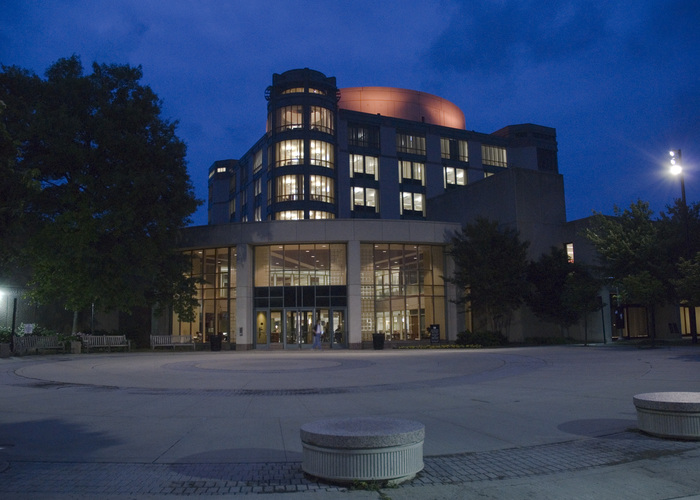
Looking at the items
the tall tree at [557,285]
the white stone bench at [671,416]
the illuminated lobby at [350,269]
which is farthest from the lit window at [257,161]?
the white stone bench at [671,416]

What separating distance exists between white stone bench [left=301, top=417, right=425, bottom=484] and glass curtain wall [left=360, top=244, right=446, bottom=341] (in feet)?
100

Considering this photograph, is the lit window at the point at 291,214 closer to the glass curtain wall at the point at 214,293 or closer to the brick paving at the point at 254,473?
the glass curtain wall at the point at 214,293

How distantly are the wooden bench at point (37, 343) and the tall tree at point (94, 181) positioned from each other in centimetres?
214

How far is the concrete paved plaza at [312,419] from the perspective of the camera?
609 centimetres

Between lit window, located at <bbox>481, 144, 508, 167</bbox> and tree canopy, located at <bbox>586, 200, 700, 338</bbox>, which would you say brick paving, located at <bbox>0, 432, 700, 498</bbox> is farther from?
lit window, located at <bbox>481, 144, 508, 167</bbox>

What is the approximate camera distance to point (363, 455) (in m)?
6.15

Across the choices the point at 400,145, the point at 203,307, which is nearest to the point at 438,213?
the point at 400,145

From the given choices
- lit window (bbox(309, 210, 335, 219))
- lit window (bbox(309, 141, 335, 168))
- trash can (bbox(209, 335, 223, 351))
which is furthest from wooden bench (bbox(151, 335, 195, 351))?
lit window (bbox(309, 141, 335, 168))

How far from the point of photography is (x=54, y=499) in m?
5.57

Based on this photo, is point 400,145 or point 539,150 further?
point 539,150

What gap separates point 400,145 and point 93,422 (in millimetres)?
54062

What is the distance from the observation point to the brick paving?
598cm

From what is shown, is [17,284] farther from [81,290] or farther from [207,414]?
[207,414]

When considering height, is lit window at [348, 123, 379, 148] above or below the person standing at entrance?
above
